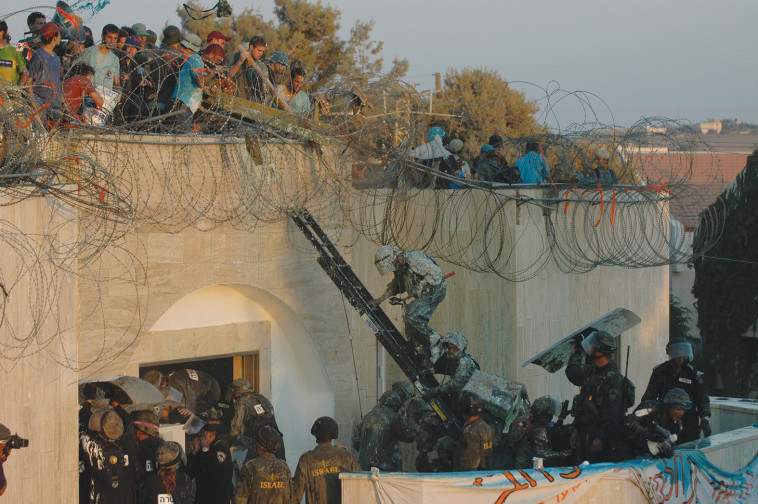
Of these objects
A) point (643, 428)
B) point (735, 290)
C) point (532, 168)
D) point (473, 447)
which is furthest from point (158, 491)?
point (735, 290)

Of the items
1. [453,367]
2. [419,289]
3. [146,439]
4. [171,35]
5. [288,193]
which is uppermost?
[171,35]

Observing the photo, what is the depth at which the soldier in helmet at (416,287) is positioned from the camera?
9859 millimetres

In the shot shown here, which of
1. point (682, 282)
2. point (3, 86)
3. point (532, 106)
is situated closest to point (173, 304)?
point (3, 86)

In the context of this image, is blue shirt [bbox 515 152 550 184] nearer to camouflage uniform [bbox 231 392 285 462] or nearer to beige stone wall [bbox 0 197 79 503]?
camouflage uniform [bbox 231 392 285 462]

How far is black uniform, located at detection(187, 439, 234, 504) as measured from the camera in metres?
7.75

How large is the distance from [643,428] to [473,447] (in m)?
1.41

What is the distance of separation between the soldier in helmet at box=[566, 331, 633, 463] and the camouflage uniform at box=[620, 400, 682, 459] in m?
0.14

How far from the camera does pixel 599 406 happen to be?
8.38 meters

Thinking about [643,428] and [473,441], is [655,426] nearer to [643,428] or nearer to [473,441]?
[643,428]

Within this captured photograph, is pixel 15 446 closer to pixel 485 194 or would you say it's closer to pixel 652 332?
pixel 485 194

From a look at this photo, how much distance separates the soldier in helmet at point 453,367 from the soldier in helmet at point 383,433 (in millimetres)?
372

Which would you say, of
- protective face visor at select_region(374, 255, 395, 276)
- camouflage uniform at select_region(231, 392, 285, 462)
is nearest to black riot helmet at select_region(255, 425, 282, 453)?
camouflage uniform at select_region(231, 392, 285, 462)

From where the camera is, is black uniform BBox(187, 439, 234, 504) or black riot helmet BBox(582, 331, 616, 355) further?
black riot helmet BBox(582, 331, 616, 355)

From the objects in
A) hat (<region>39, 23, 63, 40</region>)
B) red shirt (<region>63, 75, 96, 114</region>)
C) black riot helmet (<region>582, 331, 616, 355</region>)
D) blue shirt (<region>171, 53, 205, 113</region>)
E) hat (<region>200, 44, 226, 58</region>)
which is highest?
hat (<region>200, 44, 226, 58</region>)
